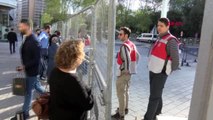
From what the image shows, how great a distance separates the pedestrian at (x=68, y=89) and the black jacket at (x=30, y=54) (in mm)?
2407

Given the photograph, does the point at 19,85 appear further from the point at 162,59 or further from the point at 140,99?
the point at 140,99

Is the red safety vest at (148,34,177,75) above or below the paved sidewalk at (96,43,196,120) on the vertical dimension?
above

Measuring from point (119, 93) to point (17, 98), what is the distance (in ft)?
9.73

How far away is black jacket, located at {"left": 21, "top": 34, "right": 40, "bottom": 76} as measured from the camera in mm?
5332

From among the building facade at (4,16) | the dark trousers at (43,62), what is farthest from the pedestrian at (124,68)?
the building facade at (4,16)

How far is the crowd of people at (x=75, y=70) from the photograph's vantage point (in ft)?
9.67

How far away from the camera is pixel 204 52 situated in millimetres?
1053

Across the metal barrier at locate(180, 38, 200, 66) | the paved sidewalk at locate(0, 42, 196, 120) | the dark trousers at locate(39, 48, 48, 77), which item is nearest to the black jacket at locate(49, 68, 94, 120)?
the metal barrier at locate(180, 38, 200, 66)

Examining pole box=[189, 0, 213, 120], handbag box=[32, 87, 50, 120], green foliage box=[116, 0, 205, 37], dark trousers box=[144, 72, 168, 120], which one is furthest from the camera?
green foliage box=[116, 0, 205, 37]

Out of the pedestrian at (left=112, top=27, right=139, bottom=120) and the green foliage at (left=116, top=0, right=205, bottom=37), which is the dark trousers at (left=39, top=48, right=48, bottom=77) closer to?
the pedestrian at (left=112, top=27, right=139, bottom=120)

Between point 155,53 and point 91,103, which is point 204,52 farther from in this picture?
point 155,53

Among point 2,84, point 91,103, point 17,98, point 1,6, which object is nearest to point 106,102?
point 91,103

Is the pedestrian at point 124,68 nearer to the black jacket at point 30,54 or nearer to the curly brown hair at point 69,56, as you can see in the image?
the black jacket at point 30,54

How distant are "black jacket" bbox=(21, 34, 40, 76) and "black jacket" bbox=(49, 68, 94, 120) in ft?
8.00
